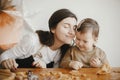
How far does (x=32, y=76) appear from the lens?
1345mm

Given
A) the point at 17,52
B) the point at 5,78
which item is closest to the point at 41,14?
the point at 17,52

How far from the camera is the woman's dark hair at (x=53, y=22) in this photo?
141 centimetres

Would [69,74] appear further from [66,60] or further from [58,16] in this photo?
[58,16]

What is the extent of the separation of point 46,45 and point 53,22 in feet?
0.37

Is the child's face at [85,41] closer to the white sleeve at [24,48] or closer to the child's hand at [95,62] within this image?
the child's hand at [95,62]

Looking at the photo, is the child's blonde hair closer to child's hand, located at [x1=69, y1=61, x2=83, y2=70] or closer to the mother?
the mother

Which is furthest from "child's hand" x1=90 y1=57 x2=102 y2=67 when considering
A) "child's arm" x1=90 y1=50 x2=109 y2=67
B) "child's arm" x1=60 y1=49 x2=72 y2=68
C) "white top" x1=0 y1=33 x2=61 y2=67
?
"white top" x1=0 y1=33 x2=61 y2=67

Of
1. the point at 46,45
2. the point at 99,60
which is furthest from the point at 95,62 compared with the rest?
the point at 46,45

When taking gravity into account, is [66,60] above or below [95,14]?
below

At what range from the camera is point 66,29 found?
1423mm

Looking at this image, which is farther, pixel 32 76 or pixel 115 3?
pixel 115 3

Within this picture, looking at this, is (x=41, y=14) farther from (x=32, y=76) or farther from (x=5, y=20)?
(x=32, y=76)

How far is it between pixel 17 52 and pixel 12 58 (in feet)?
0.12

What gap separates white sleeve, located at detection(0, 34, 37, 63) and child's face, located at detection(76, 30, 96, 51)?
20 cm
